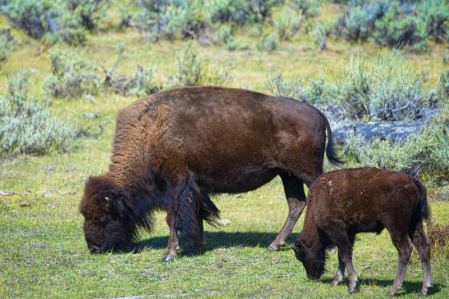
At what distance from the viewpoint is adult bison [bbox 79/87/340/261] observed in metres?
6.74

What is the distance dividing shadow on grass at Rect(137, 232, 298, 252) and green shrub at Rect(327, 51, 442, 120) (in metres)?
4.50

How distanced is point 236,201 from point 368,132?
298 centimetres

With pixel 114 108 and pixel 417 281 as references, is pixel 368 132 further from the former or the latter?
pixel 114 108

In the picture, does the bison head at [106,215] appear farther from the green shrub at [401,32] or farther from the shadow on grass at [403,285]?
the green shrub at [401,32]

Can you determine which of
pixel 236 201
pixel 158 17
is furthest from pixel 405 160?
pixel 158 17

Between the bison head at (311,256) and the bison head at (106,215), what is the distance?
250 cm

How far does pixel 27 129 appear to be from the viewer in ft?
40.1

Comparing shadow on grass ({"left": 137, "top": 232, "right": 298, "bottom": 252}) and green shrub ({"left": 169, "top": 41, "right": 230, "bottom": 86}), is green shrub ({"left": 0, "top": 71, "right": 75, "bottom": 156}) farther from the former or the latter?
shadow on grass ({"left": 137, "top": 232, "right": 298, "bottom": 252})

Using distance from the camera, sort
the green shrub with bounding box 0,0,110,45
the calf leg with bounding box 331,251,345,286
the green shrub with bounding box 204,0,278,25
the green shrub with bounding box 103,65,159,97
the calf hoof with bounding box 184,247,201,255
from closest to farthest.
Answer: the calf leg with bounding box 331,251,345,286, the calf hoof with bounding box 184,247,201,255, the green shrub with bounding box 103,65,159,97, the green shrub with bounding box 0,0,110,45, the green shrub with bounding box 204,0,278,25

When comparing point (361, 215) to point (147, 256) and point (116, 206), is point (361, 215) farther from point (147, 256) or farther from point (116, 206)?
point (116, 206)

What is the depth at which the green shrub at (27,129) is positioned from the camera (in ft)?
39.3

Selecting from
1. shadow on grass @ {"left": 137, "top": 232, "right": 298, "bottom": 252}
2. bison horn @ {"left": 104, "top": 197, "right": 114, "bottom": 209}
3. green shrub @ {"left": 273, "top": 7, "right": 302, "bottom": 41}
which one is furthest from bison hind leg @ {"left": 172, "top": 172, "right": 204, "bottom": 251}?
green shrub @ {"left": 273, "top": 7, "right": 302, "bottom": 41}

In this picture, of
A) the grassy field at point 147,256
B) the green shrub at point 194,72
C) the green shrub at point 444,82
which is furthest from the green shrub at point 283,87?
the grassy field at point 147,256

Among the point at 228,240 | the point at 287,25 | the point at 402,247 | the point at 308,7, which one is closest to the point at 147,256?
the point at 228,240
